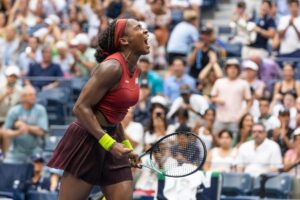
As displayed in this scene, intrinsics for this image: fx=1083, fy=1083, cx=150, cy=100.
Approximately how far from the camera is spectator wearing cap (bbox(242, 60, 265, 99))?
13545mm

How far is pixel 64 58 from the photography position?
52.4ft

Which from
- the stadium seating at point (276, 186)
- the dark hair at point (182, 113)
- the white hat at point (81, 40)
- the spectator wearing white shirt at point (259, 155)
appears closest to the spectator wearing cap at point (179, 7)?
the white hat at point (81, 40)

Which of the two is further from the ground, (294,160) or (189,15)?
(189,15)

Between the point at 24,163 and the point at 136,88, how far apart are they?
16.4 feet

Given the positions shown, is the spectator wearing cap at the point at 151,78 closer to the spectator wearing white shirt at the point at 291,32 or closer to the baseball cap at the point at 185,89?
the baseball cap at the point at 185,89

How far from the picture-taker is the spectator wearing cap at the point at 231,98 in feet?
43.4

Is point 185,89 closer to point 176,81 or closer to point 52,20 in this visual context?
point 176,81

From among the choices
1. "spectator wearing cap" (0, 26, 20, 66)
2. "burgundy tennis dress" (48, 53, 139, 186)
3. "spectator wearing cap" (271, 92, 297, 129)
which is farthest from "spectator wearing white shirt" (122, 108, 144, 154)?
"burgundy tennis dress" (48, 53, 139, 186)

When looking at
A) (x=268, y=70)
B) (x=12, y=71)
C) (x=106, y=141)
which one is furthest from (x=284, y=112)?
(x=106, y=141)

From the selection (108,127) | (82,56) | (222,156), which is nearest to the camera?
(108,127)

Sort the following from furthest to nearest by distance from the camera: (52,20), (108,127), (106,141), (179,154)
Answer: (52,20)
(179,154)
(108,127)
(106,141)

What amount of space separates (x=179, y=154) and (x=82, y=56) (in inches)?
294

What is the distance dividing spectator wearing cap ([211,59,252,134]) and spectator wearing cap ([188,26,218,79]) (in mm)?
861

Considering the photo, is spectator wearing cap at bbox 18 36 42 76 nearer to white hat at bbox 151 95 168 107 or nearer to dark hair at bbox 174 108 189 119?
white hat at bbox 151 95 168 107
